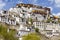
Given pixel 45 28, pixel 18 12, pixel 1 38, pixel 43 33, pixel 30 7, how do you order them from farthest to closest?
pixel 30 7
pixel 18 12
pixel 45 28
pixel 43 33
pixel 1 38

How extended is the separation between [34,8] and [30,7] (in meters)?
1.25

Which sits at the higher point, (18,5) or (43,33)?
(18,5)

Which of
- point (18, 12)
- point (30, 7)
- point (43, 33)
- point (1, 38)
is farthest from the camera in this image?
point (30, 7)

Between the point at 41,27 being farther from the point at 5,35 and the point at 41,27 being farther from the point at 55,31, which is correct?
the point at 5,35

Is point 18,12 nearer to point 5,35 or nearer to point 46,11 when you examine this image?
point 46,11

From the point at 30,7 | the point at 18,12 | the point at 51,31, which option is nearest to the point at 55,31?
the point at 51,31

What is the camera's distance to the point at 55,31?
59812 millimetres

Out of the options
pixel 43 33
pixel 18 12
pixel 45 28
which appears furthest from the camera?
pixel 18 12

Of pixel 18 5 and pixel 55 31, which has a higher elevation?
pixel 18 5

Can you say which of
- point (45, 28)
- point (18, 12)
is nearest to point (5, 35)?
point (45, 28)

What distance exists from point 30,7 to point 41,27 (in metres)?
19.5

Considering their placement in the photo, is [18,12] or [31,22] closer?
[31,22]

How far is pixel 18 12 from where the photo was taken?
73062 millimetres

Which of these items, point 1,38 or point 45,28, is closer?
point 1,38
